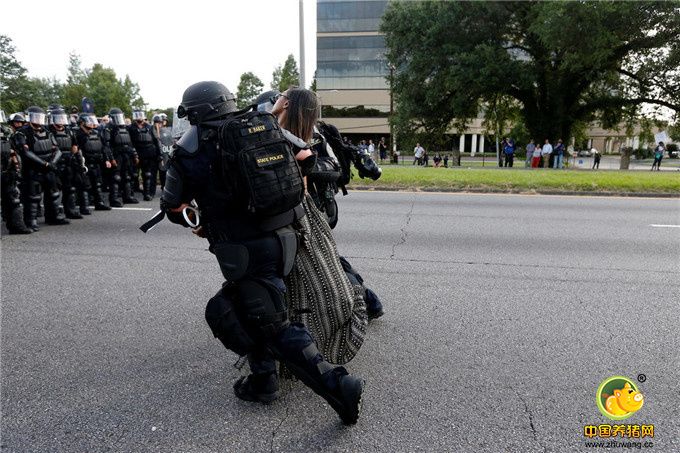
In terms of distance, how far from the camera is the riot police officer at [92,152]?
9438 millimetres

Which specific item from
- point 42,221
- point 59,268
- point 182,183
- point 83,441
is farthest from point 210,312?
point 42,221

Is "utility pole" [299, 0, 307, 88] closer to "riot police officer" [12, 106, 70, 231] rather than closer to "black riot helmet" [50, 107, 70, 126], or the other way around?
"black riot helmet" [50, 107, 70, 126]

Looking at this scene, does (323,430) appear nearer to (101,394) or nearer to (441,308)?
(101,394)

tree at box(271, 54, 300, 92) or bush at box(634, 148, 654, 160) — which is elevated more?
tree at box(271, 54, 300, 92)

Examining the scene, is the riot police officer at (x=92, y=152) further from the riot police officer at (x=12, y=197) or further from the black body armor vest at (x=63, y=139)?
the riot police officer at (x=12, y=197)

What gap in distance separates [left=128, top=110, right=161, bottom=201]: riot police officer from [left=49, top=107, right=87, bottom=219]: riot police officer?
6.88 feet

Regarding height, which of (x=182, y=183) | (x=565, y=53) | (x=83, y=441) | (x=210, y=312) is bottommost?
(x=83, y=441)

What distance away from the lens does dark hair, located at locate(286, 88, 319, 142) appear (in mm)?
2822

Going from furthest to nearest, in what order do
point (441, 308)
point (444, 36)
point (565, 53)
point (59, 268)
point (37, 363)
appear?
point (444, 36) → point (565, 53) → point (59, 268) → point (441, 308) → point (37, 363)

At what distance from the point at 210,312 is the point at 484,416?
155 cm

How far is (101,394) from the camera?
2881mm

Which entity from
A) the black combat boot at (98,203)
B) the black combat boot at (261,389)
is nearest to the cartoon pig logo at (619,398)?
the black combat boot at (261,389)

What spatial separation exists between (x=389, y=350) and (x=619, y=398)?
4.58 feet

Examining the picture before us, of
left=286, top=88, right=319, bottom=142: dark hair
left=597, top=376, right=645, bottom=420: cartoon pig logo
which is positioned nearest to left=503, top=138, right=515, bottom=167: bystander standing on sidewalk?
left=597, top=376, right=645, bottom=420: cartoon pig logo
